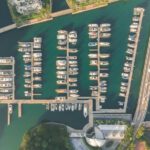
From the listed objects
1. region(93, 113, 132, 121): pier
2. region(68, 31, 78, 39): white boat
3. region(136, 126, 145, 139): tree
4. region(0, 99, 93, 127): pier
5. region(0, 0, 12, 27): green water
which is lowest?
region(136, 126, 145, 139): tree

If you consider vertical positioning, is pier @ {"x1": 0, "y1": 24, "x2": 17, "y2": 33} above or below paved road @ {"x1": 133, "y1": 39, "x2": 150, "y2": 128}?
above

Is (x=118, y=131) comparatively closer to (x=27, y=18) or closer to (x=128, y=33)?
(x=128, y=33)

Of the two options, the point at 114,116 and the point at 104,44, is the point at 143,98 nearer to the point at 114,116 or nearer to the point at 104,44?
the point at 114,116

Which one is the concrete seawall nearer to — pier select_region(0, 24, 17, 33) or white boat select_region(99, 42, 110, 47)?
pier select_region(0, 24, 17, 33)

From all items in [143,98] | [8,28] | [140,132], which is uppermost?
[8,28]

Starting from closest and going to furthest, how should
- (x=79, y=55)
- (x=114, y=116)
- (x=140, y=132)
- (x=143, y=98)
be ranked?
(x=140, y=132) → (x=143, y=98) → (x=114, y=116) → (x=79, y=55)

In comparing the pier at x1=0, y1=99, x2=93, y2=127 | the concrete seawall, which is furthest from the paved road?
the concrete seawall

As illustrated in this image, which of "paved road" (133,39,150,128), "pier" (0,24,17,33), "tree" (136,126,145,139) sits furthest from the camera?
"pier" (0,24,17,33)

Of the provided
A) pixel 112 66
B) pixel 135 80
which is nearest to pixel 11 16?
pixel 112 66

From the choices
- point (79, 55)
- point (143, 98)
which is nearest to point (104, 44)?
point (79, 55)
